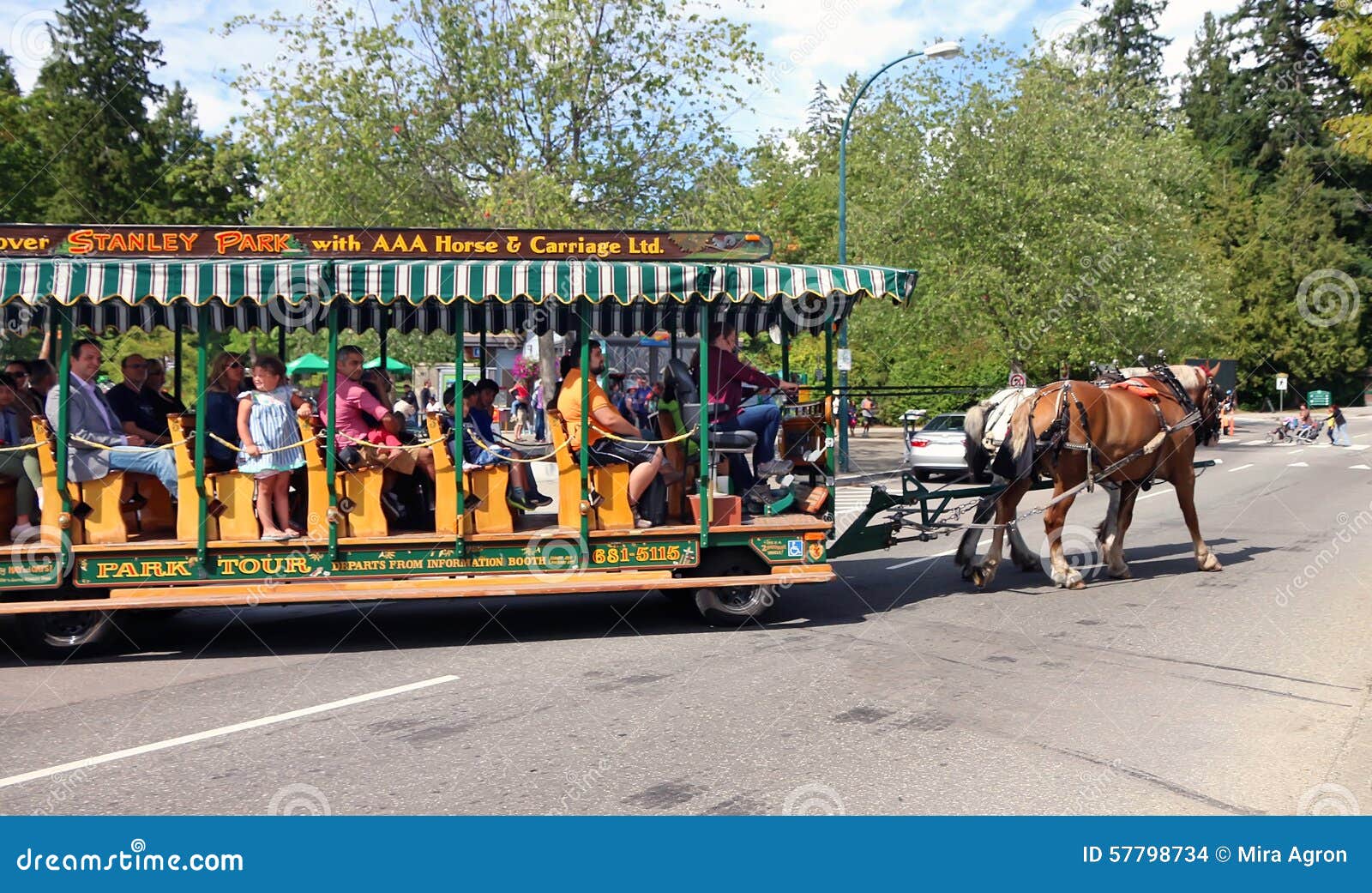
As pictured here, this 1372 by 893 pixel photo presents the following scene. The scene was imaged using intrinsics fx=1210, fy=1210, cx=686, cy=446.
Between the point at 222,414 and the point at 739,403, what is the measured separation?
12.8 ft

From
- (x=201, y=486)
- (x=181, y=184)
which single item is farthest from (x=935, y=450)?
(x=181, y=184)

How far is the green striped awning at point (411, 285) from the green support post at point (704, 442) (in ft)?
0.78

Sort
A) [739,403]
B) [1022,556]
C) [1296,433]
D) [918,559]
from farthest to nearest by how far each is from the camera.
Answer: [1296,433] → [918,559] → [1022,556] → [739,403]

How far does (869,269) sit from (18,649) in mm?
6671

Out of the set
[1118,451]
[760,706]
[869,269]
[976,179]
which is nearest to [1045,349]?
[976,179]

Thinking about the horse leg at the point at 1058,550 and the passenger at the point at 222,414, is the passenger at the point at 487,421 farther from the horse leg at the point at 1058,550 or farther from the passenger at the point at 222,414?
the horse leg at the point at 1058,550

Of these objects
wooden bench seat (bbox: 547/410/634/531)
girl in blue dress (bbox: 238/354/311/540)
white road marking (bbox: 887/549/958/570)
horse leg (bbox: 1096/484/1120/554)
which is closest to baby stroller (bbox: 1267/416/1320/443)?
white road marking (bbox: 887/549/958/570)

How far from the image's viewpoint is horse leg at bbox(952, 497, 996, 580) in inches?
423

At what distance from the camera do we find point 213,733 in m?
6.41

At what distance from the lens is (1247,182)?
63.5 meters

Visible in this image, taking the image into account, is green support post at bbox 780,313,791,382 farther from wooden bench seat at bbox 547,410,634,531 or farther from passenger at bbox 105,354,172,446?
passenger at bbox 105,354,172,446

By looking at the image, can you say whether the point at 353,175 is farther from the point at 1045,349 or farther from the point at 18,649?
the point at 1045,349

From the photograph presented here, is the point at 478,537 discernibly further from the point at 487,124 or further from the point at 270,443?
the point at 487,124

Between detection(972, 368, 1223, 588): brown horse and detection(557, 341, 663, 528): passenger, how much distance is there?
3386 mm
